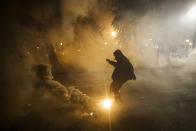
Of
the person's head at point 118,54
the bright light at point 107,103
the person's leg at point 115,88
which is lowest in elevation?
the bright light at point 107,103

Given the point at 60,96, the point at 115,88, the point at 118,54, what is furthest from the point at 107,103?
the point at 118,54

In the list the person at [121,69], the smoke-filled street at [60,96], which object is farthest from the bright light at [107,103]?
the person at [121,69]

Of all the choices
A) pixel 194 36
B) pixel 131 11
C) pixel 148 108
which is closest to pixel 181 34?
pixel 194 36

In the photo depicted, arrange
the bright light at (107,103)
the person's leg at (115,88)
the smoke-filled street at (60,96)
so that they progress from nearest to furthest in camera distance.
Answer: the smoke-filled street at (60,96), the bright light at (107,103), the person's leg at (115,88)

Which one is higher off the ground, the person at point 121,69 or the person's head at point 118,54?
the person's head at point 118,54

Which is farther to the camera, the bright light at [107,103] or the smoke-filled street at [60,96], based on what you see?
the bright light at [107,103]

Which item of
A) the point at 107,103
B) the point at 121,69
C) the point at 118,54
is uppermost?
the point at 118,54

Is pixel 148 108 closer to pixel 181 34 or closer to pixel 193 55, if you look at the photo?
pixel 193 55

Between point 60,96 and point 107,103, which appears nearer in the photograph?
point 60,96

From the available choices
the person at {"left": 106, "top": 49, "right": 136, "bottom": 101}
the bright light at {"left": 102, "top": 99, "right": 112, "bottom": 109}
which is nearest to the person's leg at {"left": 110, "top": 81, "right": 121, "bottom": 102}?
the person at {"left": 106, "top": 49, "right": 136, "bottom": 101}

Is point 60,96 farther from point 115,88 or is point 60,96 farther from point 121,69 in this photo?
point 121,69

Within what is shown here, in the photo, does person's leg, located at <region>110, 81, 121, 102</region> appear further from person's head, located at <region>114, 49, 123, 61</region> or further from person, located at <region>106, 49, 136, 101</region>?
person's head, located at <region>114, 49, 123, 61</region>

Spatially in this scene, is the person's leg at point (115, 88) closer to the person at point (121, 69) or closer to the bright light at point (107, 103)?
the person at point (121, 69)

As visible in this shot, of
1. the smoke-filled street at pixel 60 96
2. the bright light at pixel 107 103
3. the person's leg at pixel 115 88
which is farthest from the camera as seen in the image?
the person's leg at pixel 115 88
